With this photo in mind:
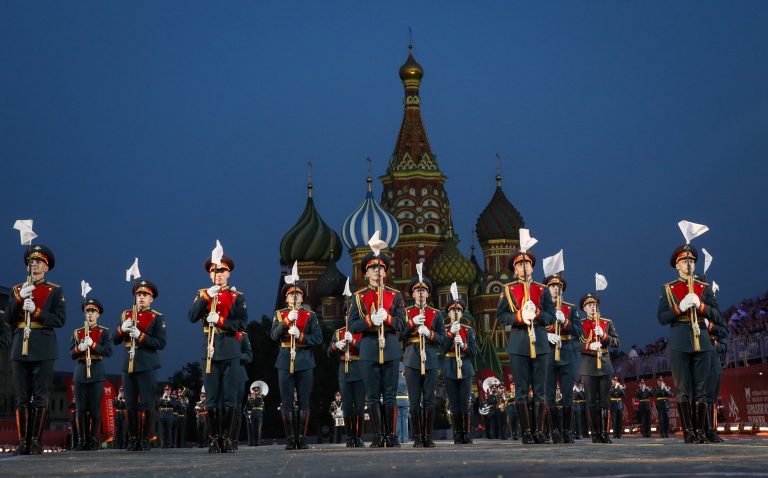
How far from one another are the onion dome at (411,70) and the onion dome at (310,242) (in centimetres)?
1814

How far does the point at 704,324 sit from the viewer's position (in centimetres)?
1482

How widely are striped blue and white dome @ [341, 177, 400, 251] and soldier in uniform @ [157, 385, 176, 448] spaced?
6773 cm

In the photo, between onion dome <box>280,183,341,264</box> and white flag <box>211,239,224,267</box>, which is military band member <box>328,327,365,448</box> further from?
onion dome <box>280,183,341,264</box>

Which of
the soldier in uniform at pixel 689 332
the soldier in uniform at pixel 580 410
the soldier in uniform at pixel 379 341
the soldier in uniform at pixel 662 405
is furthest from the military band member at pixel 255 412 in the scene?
the soldier in uniform at pixel 689 332

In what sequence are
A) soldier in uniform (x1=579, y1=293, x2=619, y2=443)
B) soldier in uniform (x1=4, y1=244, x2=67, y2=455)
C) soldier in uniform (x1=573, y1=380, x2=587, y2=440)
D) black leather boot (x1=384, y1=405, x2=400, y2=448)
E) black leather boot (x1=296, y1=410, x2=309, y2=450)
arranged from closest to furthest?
soldier in uniform (x1=4, y1=244, x2=67, y2=455) → black leather boot (x1=384, y1=405, x2=400, y2=448) → black leather boot (x1=296, y1=410, x2=309, y2=450) → soldier in uniform (x1=579, y1=293, x2=619, y2=443) → soldier in uniform (x1=573, y1=380, x2=587, y2=440)

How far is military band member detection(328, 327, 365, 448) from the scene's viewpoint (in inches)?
768

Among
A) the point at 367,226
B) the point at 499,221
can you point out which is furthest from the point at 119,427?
the point at 499,221

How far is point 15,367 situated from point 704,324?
9.01 m

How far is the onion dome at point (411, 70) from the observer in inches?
4700

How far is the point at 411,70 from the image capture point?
119 metres

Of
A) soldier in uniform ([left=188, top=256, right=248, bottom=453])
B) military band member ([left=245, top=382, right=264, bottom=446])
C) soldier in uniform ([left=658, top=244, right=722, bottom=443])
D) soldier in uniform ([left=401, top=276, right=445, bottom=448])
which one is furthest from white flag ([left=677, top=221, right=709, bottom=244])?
military band member ([left=245, top=382, right=264, bottom=446])

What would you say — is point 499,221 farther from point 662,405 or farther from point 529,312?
point 529,312

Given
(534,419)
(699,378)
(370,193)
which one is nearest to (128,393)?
(534,419)

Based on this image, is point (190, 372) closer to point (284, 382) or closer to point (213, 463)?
point (284, 382)
